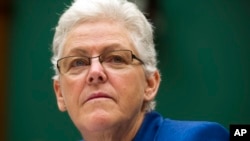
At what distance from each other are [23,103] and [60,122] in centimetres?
36

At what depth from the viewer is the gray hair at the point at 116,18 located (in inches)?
82.9

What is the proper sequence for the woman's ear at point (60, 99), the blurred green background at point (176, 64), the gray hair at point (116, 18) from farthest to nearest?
the blurred green background at point (176, 64) < the woman's ear at point (60, 99) < the gray hair at point (116, 18)

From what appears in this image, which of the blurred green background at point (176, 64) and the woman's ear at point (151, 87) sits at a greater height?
the woman's ear at point (151, 87)

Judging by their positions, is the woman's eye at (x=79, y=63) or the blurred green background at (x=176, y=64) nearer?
the woman's eye at (x=79, y=63)

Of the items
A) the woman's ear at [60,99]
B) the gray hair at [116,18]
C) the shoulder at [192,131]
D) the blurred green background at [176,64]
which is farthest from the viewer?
the blurred green background at [176,64]

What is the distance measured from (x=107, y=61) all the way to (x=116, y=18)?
0.56ft

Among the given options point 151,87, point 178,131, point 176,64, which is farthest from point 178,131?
point 176,64

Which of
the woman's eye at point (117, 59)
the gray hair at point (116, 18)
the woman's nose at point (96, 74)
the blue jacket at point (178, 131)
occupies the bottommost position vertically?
the blue jacket at point (178, 131)

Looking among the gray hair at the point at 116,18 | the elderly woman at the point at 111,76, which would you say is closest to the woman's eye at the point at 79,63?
the elderly woman at the point at 111,76

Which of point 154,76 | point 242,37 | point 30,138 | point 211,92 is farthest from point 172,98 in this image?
point 154,76

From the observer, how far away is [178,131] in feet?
6.66

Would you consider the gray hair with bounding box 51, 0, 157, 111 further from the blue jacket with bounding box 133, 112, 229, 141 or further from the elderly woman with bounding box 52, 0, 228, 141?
the blue jacket with bounding box 133, 112, 229, 141

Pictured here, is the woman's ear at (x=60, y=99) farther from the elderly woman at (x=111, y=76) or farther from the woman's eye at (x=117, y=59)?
the woman's eye at (x=117, y=59)

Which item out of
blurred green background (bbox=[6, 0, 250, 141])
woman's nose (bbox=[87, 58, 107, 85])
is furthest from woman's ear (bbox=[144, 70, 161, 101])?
blurred green background (bbox=[6, 0, 250, 141])
